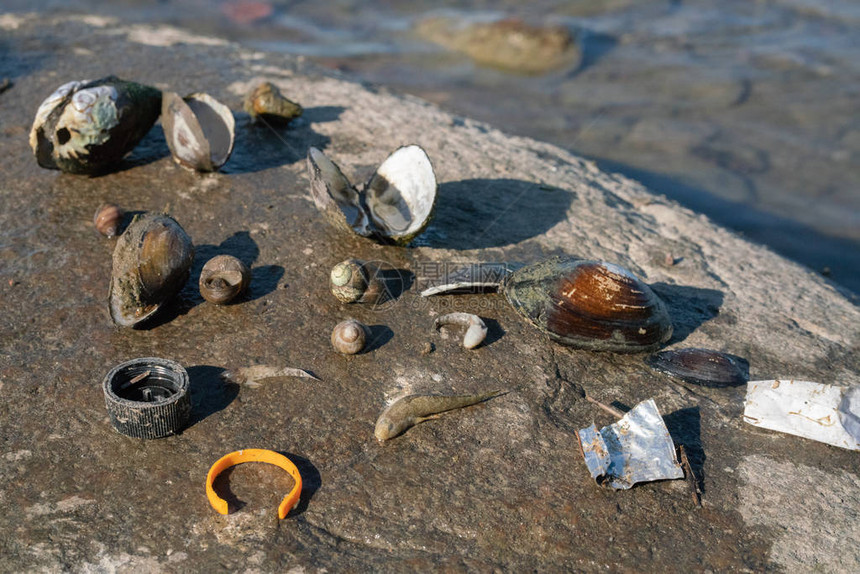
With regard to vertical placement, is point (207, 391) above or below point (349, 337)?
below

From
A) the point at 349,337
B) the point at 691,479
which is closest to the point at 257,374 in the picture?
the point at 349,337

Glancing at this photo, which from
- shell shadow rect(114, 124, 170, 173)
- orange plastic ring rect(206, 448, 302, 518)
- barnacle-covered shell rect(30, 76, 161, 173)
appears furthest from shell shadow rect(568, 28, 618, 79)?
orange plastic ring rect(206, 448, 302, 518)

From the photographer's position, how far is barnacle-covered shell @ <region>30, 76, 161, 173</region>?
16.5 feet

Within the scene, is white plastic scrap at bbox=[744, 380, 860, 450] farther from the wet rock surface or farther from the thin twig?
the thin twig

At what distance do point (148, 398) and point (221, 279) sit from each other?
3.13 feet

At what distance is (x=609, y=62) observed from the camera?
1038 centimetres

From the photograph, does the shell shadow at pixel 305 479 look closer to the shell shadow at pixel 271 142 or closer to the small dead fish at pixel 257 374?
the small dead fish at pixel 257 374

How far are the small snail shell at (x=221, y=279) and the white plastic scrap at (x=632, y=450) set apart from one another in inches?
85.2

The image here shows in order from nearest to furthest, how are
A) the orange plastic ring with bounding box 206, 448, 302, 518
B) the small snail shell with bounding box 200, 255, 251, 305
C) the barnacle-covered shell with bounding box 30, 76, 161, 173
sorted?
the orange plastic ring with bounding box 206, 448, 302, 518
the small snail shell with bounding box 200, 255, 251, 305
the barnacle-covered shell with bounding box 30, 76, 161, 173

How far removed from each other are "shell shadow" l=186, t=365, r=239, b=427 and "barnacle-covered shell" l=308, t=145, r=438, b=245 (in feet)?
4.50

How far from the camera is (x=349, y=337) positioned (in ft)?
12.5

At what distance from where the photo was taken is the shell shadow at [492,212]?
16.8ft

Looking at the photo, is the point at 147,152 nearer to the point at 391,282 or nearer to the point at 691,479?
the point at 391,282

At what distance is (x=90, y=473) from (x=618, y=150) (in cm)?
698
